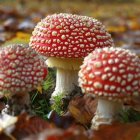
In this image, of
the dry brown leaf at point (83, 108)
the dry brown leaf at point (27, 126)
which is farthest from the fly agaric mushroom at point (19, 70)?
the dry brown leaf at point (83, 108)

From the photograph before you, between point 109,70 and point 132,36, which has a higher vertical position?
point 132,36

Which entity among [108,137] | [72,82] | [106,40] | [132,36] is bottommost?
[108,137]

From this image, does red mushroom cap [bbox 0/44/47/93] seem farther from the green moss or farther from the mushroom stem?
the green moss

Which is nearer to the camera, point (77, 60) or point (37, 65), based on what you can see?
point (37, 65)

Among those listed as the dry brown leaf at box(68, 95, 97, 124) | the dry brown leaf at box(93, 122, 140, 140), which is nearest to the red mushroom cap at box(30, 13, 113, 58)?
the dry brown leaf at box(68, 95, 97, 124)

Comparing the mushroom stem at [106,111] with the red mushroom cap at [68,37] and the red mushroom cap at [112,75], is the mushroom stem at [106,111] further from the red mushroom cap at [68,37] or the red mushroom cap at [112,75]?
the red mushroom cap at [68,37]

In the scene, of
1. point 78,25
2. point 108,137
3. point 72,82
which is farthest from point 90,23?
point 108,137

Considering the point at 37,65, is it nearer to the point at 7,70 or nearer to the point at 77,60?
the point at 7,70

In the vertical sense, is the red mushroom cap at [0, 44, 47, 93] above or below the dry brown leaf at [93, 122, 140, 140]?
above
